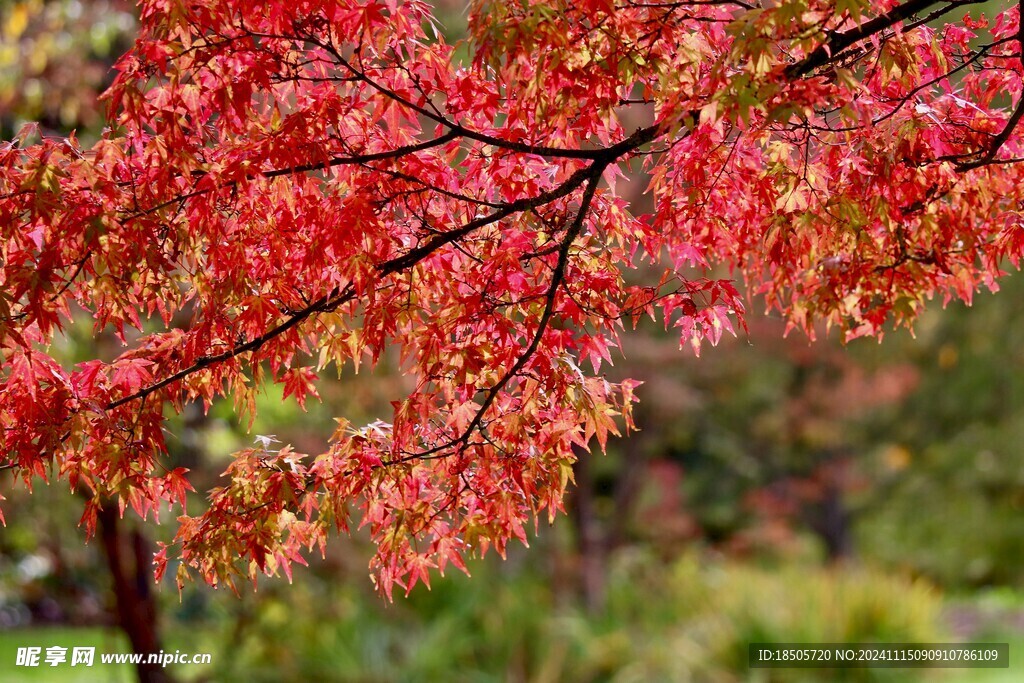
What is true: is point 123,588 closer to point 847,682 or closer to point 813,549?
point 847,682

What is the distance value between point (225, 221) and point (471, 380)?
89cm

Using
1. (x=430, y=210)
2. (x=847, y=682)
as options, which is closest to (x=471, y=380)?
(x=430, y=210)

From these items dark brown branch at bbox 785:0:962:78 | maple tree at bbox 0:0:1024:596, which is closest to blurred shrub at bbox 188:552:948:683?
maple tree at bbox 0:0:1024:596

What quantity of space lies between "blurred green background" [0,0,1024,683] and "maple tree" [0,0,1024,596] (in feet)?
Result: 11.1

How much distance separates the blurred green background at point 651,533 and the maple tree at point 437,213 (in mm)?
3390

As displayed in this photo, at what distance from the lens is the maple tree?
2.77 m

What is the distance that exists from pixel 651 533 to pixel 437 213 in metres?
10.4

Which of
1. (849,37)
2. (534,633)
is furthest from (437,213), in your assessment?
(534,633)

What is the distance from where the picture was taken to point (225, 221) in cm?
305

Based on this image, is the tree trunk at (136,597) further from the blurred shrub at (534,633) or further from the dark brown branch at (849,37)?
the dark brown branch at (849,37)

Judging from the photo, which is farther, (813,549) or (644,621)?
(813,549)

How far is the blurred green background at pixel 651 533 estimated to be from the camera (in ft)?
25.9

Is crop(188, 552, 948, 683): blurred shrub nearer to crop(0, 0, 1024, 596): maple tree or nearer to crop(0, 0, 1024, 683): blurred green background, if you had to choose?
crop(0, 0, 1024, 683): blurred green background

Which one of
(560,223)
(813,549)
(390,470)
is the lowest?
(813,549)
